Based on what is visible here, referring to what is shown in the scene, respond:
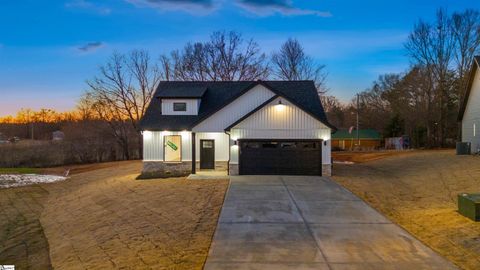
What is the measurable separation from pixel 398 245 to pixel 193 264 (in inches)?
182

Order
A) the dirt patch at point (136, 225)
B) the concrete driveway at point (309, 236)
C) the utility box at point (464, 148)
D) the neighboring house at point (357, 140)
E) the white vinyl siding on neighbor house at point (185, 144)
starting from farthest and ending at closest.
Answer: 1. the neighboring house at point (357, 140)
2. the utility box at point (464, 148)
3. the white vinyl siding on neighbor house at point (185, 144)
4. the dirt patch at point (136, 225)
5. the concrete driveway at point (309, 236)

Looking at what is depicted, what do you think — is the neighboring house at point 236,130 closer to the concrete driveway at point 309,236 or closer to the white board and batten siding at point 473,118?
the concrete driveway at point 309,236

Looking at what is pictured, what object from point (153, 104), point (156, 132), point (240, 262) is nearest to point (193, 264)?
point (240, 262)

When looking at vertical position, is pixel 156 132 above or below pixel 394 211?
A: above

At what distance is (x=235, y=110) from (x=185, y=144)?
3466 mm

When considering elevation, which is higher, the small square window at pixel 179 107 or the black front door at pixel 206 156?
the small square window at pixel 179 107

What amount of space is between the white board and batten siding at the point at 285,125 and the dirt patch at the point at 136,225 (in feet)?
13.1

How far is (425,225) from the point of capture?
399 inches

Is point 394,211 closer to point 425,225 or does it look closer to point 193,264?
point 425,225

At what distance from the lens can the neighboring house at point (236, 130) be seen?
19969 mm

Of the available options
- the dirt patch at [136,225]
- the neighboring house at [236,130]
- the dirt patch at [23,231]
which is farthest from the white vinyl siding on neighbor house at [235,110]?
the dirt patch at [23,231]

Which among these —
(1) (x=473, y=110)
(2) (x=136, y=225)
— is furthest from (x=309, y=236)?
(1) (x=473, y=110)

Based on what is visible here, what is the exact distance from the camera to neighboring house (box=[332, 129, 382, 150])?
51688mm

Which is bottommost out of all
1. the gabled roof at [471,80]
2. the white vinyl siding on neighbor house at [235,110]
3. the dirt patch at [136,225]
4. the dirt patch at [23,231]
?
the dirt patch at [23,231]
